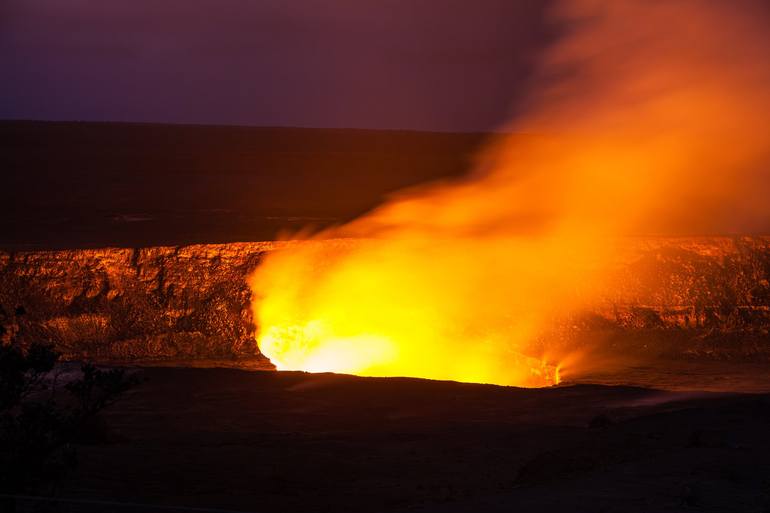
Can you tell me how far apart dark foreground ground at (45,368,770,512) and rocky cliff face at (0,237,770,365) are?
3.13 m

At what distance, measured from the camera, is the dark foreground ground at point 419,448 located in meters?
7.35

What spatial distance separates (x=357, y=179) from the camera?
3941 cm

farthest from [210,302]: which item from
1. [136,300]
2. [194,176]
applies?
[194,176]

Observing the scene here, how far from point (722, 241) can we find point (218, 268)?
9.54 meters

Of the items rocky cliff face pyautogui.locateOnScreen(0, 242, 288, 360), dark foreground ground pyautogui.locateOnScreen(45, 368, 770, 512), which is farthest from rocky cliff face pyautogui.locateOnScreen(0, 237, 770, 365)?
dark foreground ground pyautogui.locateOnScreen(45, 368, 770, 512)

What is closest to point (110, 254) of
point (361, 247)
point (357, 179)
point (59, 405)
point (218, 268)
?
point (218, 268)

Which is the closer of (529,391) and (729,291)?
(529,391)

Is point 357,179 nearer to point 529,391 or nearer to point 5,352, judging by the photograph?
point 529,391

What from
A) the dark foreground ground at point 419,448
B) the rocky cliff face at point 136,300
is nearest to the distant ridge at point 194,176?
the rocky cliff face at point 136,300

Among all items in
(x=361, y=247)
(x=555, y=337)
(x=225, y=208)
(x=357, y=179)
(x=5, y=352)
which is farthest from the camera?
(x=357, y=179)

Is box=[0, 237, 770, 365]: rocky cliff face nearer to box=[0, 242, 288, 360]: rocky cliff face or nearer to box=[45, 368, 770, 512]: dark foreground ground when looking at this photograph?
box=[0, 242, 288, 360]: rocky cliff face

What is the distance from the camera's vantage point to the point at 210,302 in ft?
58.6

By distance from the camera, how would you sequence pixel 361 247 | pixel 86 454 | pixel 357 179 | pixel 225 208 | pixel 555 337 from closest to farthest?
pixel 86 454
pixel 555 337
pixel 361 247
pixel 225 208
pixel 357 179

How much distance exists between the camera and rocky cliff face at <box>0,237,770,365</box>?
17312mm
